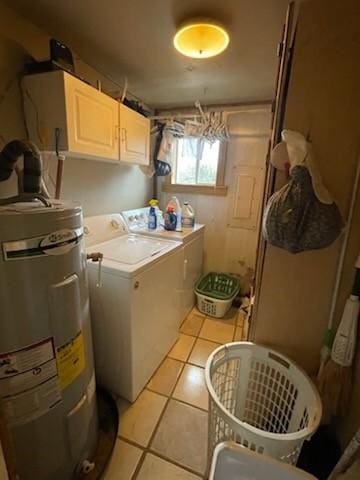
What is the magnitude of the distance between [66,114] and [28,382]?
4.29 ft

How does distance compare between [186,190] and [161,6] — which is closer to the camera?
[161,6]

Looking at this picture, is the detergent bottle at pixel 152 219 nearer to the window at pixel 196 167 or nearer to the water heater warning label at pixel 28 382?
the window at pixel 196 167

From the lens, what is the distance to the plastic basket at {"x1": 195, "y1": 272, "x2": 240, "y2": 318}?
248 cm

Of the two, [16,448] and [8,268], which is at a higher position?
[8,268]

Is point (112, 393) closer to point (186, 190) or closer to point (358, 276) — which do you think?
point (358, 276)

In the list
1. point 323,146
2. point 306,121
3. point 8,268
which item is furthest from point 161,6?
point 8,268

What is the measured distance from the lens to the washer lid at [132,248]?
4.81ft

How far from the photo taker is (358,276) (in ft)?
2.75

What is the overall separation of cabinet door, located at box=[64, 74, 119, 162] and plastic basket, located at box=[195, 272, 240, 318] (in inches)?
68.0

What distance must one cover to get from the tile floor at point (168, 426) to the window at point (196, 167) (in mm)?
1804

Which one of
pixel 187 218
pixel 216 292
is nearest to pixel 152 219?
pixel 187 218

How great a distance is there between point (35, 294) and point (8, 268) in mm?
131

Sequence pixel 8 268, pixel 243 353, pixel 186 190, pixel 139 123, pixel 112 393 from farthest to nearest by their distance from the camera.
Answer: pixel 186 190
pixel 139 123
pixel 112 393
pixel 243 353
pixel 8 268

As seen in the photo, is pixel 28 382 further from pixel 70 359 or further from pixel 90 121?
pixel 90 121
